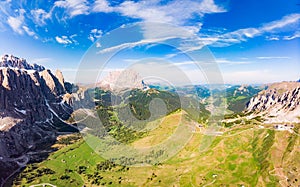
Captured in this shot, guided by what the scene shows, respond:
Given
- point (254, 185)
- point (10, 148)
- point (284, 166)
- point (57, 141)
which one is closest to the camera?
point (254, 185)

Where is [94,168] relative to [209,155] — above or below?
below

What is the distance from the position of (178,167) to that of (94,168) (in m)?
46.6

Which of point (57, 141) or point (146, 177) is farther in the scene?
point (57, 141)

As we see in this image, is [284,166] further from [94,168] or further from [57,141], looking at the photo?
[57,141]

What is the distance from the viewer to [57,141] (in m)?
186

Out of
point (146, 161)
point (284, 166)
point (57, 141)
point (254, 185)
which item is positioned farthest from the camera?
point (57, 141)

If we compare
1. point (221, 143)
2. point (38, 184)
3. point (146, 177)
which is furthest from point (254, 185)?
point (38, 184)

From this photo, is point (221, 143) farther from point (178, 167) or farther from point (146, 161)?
point (146, 161)

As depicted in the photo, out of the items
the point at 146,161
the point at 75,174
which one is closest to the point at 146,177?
the point at 146,161

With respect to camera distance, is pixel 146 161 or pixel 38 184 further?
pixel 146 161

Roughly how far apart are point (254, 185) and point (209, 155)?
2828 centimetres

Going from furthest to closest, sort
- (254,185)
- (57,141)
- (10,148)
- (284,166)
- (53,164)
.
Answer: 1. (57,141)
2. (10,148)
3. (53,164)
4. (284,166)
5. (254,185)

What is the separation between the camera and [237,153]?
124 metres

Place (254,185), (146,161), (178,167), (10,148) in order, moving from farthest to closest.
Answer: (10,148), (146,161), (178,167), (254,185)
